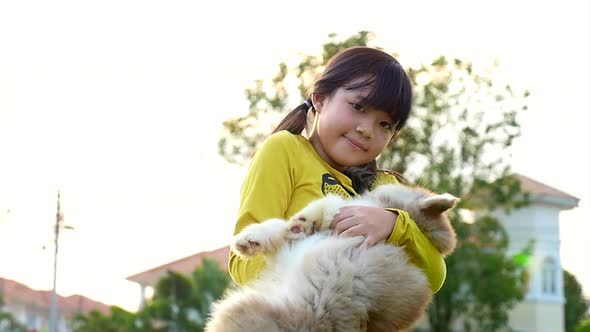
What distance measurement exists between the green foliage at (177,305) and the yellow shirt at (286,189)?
23.5 meters

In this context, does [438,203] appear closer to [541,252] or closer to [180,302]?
[180,302]

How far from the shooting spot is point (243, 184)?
4.17 m

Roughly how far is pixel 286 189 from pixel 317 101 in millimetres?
454

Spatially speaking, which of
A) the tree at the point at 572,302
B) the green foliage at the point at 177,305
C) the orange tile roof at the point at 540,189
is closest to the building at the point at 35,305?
the green foliage at the point at 177,305

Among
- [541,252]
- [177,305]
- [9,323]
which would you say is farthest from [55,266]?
[541,252]

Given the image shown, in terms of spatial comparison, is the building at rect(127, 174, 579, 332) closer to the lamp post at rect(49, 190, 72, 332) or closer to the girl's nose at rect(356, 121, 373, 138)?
the lamp post at rect(49, 190, 72, 332)

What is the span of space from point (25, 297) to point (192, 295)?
943 centimetres

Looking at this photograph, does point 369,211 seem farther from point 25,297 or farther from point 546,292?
point 546,292

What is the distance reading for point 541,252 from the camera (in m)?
37.9

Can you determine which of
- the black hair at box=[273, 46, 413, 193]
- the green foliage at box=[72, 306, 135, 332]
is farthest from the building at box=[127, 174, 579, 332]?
the black hair at box=[273, 46, 413, 193]

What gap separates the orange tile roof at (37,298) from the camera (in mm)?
19092

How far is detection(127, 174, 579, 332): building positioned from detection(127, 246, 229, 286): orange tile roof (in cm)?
1104

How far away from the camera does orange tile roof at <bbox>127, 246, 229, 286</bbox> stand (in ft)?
81.7

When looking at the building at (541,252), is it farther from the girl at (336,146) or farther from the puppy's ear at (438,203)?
the puppy's ear at (438,203)
